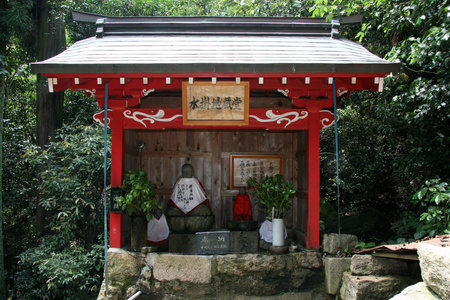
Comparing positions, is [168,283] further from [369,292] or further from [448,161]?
[448,161]

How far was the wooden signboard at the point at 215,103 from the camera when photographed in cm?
544

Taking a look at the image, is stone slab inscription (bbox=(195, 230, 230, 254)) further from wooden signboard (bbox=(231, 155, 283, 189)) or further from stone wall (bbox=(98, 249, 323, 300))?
wooden signboard (bbox=(231, 155, 283, 189))

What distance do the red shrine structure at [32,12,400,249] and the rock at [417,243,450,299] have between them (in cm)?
205

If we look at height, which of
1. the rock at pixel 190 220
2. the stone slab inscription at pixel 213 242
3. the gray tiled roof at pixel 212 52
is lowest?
the stone slab inscription at pixel 213 242

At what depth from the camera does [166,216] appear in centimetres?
630

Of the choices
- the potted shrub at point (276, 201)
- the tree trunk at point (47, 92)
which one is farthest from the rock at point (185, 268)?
the tree trunk at point (47, 92)

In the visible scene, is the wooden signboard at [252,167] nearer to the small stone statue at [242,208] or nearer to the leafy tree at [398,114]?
the small stone statue at [242,208]

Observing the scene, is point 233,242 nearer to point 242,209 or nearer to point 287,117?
point 242,209

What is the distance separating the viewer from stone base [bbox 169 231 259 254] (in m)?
5.87

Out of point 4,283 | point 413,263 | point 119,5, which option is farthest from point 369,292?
point 119,5

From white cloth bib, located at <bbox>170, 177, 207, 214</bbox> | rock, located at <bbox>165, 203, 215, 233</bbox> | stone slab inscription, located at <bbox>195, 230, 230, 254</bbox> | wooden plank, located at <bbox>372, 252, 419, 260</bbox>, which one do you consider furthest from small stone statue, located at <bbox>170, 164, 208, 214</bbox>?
wooden plank, located at <bbox>372, 252, 419, 260</bbox>

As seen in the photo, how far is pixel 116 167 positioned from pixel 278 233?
107 inches

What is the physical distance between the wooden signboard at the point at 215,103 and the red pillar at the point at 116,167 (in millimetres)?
1148

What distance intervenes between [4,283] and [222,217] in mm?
4850
